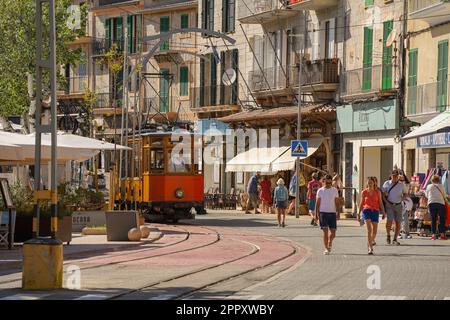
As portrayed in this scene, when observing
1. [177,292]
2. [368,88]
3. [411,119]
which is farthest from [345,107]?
[177,292]

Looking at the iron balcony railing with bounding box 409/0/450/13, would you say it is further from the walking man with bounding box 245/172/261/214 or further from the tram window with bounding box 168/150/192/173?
the walking man with bounding box 245/172/261/214

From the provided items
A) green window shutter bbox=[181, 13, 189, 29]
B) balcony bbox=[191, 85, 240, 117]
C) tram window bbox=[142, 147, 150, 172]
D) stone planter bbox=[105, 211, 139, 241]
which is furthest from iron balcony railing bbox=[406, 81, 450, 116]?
green window shutter bbox=[181, 13, 189, 29]

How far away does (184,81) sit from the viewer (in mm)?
69938

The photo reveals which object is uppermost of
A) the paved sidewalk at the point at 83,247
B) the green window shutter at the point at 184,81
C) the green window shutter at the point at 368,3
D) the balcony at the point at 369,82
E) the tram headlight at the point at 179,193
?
the green window shutter at the point at 368,3

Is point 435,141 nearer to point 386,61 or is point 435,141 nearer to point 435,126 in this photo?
point 386,61

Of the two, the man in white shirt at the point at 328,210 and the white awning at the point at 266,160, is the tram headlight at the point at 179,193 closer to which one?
the white awning at the point at 266,160

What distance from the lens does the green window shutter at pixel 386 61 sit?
48.2 m

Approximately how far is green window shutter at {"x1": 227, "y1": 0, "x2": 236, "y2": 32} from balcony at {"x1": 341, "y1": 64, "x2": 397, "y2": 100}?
12833 mm

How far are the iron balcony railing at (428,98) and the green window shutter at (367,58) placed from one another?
2.93m

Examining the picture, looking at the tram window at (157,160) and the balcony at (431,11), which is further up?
the balcony at (431,11)

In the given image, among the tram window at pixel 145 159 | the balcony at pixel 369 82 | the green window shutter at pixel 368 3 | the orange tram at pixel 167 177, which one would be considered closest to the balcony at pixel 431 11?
the balcony at pixel 369 82

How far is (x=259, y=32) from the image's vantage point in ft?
201

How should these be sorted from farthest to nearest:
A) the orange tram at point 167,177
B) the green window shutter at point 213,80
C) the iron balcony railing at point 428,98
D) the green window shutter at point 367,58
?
the green window shutter at point 213,80 → the green window shutter at point 367,58 → the iron balcony railing at point 428,98 → the orange tram at point 167,177

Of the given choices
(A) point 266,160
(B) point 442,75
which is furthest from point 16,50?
(B) point 442,75
